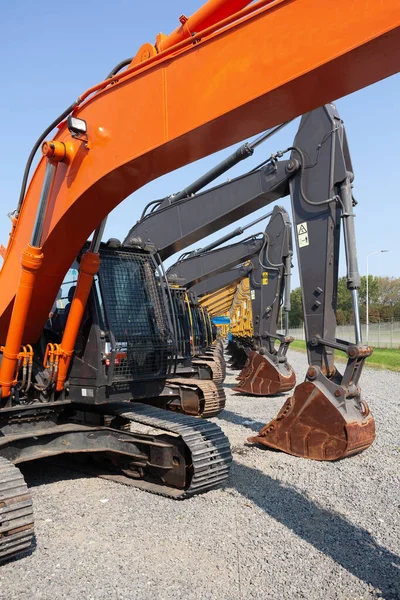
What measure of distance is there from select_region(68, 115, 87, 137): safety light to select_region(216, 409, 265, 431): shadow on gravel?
20.5ft

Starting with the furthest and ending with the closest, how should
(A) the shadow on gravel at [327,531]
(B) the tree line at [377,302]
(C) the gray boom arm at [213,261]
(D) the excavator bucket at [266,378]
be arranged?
1. (B) the tree line at [377,302]
2. (C) the gray boom arm at [213,261]
3. (D) the excavator bucket at [266,378]
4. (A) the shadow on gravel at [327,531]

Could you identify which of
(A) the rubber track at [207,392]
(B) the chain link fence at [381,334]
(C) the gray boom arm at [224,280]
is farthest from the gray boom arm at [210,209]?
(B) the chain link fence at [381,334]

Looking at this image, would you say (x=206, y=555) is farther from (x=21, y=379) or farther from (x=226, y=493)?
(x=21, y=379)

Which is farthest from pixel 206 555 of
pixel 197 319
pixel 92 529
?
pixel 197 319

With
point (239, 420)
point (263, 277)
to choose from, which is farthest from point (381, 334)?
point (239, 420)

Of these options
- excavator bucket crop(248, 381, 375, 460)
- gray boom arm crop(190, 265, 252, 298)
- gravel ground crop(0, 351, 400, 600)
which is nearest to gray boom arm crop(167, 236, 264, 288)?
gray boom arm crop(190, 265, 252, 298)

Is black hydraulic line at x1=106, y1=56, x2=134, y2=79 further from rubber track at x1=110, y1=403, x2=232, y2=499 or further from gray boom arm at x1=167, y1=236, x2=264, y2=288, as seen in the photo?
gray boom arm at x1=167, y1=236, x2=264, y2=288

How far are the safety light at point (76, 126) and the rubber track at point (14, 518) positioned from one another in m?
2.82

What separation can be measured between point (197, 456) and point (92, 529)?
1.23 meters

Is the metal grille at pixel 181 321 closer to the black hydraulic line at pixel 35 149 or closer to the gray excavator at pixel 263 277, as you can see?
the gray excavator at pixel 263 277

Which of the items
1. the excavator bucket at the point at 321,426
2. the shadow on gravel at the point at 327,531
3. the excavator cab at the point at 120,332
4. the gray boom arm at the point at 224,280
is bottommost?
the shadow on gravel at the point at 327,531

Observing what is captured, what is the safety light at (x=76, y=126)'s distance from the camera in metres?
3.94

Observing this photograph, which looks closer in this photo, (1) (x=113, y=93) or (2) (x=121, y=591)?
(2) (x=121, y=591)

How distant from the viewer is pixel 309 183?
749cm
